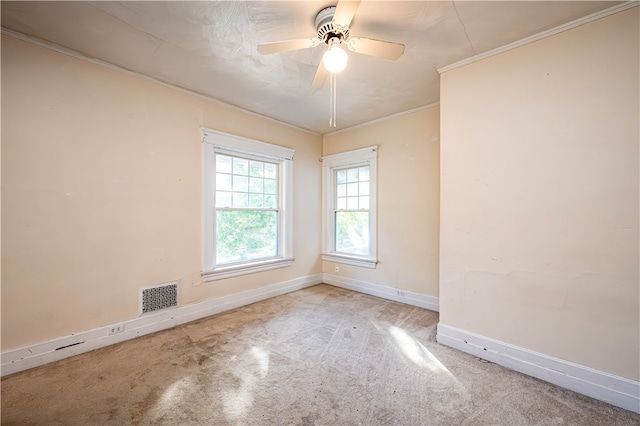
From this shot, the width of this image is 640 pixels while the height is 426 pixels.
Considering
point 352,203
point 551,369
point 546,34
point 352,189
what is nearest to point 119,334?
point 352,203

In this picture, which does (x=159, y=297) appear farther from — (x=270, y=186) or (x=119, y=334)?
(x=270, y=186)

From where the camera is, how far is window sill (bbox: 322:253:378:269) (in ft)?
12.8

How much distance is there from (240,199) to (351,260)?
197 cm

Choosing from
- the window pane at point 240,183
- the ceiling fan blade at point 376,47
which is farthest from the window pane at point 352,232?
the ceiling fan blade at point 376,47

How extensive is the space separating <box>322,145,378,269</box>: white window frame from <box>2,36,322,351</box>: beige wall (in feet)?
6.49

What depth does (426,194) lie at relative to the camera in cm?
339

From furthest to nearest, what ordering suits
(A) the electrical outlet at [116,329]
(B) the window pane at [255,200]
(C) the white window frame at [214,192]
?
(B) the window pane at [255,200]
(C) the white window frame at [214,192]
(A) the electrical outlet at [116,329]

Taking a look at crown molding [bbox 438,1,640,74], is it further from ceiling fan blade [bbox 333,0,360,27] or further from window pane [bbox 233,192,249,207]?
window pane [bbox 233,192,249,207]

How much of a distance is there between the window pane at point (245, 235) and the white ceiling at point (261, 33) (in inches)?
62.8

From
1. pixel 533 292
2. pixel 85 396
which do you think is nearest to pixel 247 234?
pixel 85 396

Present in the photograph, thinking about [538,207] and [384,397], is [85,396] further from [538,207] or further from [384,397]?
[538,207]

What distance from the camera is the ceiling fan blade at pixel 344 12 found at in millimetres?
1452

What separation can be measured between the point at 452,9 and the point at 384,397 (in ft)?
8.88

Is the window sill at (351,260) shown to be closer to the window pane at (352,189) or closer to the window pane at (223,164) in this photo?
the window pane at (352,189)
